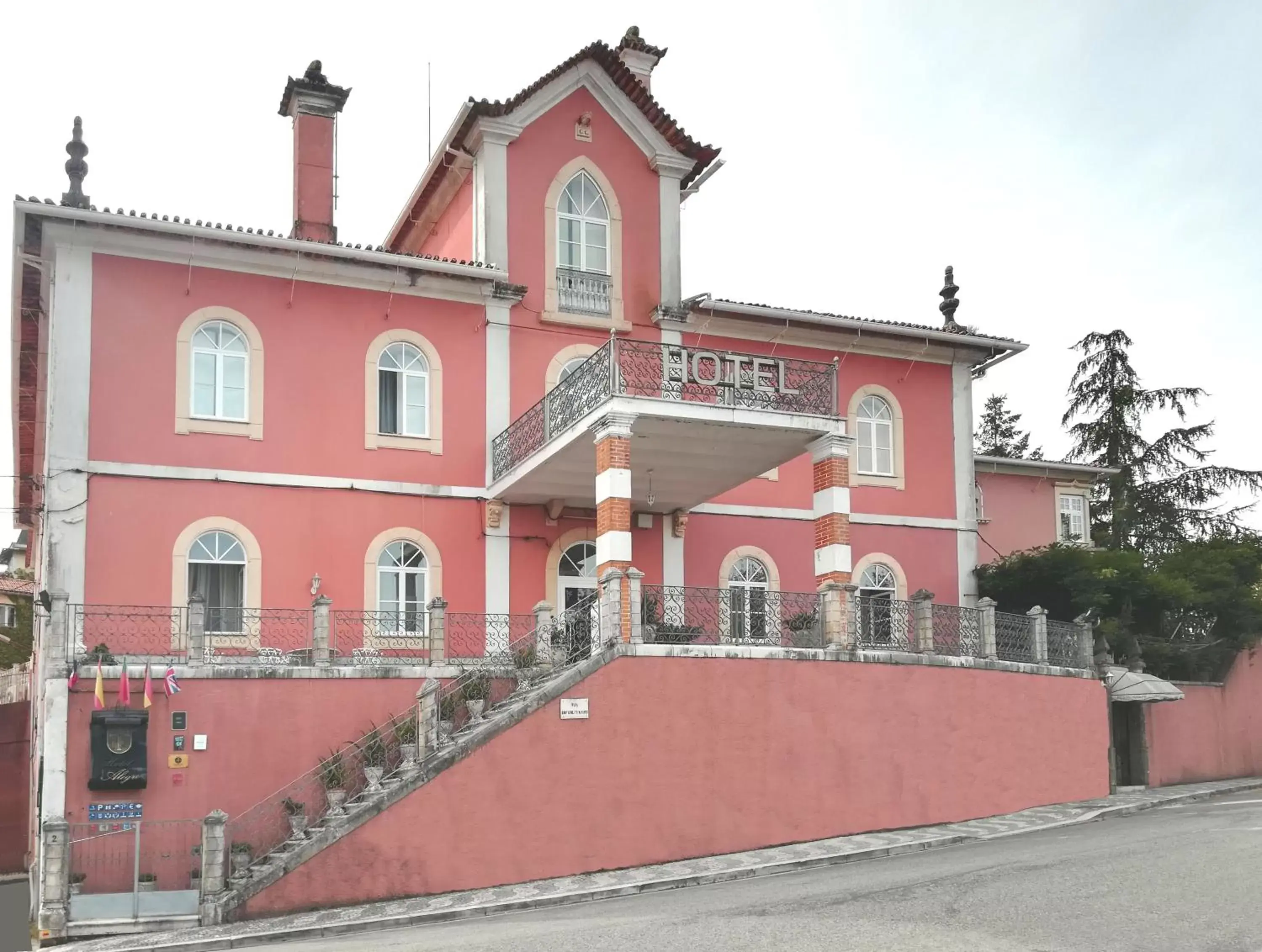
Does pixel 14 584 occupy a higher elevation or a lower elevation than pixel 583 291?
lower

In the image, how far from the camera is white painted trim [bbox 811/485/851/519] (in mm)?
19047

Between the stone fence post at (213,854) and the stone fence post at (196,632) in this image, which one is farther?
the stone fence post at (196,632)

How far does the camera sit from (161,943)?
1388 cm

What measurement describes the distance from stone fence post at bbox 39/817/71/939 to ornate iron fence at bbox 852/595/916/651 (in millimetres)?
10546

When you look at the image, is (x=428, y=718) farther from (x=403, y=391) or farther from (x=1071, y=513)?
(x=1071, y=513)

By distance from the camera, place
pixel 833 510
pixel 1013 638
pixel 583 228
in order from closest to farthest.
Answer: pixel 833 510
pixel 1013 638
pixel 583 228

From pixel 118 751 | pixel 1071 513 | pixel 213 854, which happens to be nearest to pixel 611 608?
pixel 213 854

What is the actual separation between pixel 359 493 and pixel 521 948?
10.0m

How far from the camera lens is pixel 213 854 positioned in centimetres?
1513

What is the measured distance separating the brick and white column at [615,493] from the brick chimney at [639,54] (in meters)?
9.01

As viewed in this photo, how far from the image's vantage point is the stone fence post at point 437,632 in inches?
711

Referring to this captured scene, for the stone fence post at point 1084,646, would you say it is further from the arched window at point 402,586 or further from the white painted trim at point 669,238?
the arched window at point 402,586

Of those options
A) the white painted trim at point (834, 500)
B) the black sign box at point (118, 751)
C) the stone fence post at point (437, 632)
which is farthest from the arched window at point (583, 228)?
the black sign box at point (118, 751)

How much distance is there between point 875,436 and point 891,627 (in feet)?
17.8
